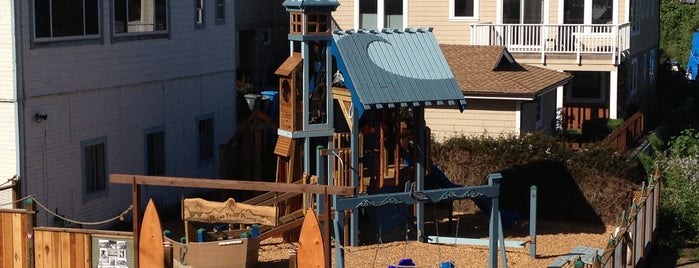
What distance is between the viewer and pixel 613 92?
3600 cm

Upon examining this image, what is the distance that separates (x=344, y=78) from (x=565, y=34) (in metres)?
15.6

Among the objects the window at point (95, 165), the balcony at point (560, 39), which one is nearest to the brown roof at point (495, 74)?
the balcony at point (560, 39)

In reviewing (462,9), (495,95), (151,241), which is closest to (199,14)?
(495,95)

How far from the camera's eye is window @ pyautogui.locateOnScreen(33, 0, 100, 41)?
2147cm

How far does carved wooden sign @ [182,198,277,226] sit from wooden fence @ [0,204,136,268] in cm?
181

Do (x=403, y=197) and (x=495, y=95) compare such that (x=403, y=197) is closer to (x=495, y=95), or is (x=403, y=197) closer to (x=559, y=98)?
(x=495, y=95)

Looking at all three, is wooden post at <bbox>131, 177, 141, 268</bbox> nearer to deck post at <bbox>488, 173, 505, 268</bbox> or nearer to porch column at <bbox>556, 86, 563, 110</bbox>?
deck post at <bbox>488, 173, 505, 268</bbox>

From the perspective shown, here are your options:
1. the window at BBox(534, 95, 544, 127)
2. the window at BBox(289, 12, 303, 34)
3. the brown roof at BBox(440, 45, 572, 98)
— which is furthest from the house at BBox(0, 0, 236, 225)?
the window at BBox(534, 95, 544, 127)

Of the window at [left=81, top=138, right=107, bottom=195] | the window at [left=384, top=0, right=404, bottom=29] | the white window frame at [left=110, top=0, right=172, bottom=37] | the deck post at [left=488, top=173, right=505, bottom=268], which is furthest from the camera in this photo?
the window at [left=384, top=0, right=404, bottom=29]

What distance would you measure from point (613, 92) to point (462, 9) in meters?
5.34

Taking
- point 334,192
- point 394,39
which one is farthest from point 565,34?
point 334,192

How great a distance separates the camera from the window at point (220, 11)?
92.7 ft

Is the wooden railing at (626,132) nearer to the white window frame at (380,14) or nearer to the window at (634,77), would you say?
the window at (634,77)

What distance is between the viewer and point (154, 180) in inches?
663
